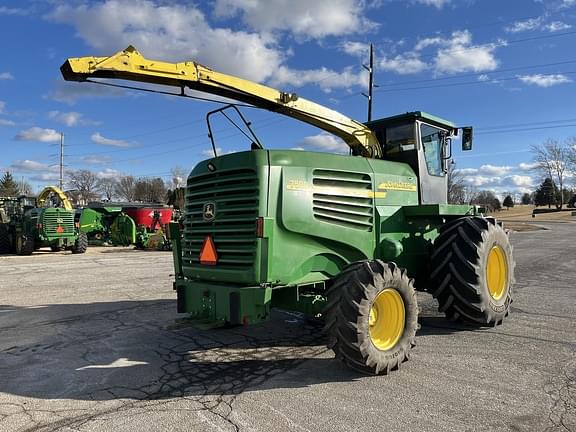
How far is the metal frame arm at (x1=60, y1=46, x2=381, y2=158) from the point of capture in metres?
4.99

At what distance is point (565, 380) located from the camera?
14.3 feet

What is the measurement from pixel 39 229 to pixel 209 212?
1805 centimetres

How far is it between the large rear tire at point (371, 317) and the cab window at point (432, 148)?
2.59 metres

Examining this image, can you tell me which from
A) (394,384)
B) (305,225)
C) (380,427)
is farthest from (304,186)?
(380,427)

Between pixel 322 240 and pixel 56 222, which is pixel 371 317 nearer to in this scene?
pixel 322 240

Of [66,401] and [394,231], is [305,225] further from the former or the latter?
[66,401]

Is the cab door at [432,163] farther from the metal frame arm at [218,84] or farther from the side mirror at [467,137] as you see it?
the metal frame arm at [218,84]

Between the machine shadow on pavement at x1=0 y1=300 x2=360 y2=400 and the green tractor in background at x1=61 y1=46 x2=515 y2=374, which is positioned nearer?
the machine shadow on pavement at x1=0 y1=300 x2=360 y2=400

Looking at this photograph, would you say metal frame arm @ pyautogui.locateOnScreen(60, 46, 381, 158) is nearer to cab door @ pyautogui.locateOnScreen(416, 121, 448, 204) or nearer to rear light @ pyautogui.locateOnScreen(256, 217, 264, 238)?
cab door @ pyautogui.locateOnScreen(416, 121, 448, 204)

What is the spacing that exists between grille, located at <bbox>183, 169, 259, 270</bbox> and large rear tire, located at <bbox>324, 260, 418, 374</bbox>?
0.99 m

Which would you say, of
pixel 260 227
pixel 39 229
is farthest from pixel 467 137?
pixel 39 229

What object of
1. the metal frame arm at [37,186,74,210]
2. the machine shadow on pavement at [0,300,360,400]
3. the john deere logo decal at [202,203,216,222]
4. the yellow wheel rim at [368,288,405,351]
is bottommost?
the machine shadow on pavement at [0,300,360,400]

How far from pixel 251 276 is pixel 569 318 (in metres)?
5.03

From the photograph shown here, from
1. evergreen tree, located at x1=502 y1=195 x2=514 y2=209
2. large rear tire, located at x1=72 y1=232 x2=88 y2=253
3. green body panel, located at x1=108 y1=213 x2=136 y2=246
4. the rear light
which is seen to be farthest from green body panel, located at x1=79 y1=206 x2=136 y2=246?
evergreen tree, located at x1=502 y1=195 x2=514 y2=209
